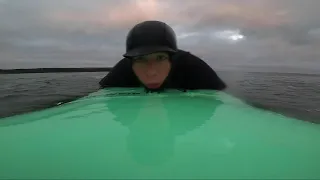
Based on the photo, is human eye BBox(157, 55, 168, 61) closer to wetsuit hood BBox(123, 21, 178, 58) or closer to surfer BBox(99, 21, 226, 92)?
surfer BBox(99, 21, 226, 92)

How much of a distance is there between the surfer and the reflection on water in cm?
97

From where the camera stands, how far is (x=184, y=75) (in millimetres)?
4434

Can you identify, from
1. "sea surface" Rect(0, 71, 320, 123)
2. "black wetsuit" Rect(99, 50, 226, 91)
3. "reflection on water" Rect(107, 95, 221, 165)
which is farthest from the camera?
"black wetsuit" Rect(99, 50, 226, 91)

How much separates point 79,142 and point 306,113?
3429 mm

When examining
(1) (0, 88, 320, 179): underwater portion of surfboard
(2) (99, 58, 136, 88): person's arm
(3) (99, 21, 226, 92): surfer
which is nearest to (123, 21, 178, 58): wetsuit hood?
(3) (99, 21, 226, 92): surfer

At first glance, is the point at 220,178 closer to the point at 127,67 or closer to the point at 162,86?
the point at 162,86

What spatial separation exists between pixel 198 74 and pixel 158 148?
329 cm

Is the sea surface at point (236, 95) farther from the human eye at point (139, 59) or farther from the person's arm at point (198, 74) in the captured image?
the human eye at point (139, 59)

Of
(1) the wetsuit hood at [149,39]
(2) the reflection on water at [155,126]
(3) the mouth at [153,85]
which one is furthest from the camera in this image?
(3) the mouth at [153,85]

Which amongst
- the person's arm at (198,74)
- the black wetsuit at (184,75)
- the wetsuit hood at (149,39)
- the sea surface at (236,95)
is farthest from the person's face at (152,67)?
the sea surface at (236,95)

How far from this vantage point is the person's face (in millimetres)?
3615

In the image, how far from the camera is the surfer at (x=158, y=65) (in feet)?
11.9

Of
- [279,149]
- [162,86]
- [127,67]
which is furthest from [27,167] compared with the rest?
[127,67]

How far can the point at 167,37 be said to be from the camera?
3.82 meters
